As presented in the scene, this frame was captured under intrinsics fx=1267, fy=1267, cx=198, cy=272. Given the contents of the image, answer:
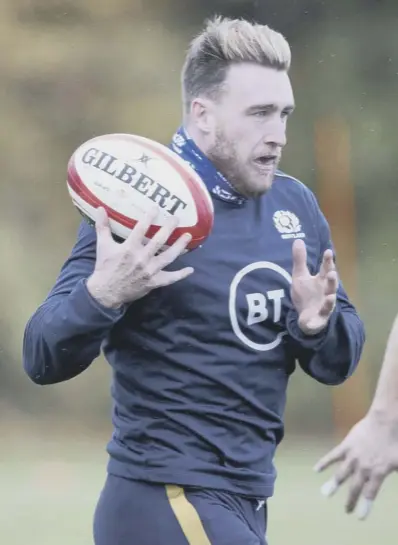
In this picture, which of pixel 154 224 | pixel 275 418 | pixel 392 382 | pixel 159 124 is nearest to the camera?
pixel 392 382

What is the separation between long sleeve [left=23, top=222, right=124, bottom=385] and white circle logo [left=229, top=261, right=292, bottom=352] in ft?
1.06

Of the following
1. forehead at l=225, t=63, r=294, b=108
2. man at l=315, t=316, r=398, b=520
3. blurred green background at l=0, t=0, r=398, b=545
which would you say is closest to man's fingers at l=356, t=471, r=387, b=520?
man at l=315, t=316, r=398, b=520

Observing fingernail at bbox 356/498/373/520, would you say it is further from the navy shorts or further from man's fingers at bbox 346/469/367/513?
the navy shorts

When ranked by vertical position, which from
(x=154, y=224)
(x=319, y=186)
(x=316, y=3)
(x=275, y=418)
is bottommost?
(x=275, y=418)

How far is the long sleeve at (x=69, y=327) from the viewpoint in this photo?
10.3 ft

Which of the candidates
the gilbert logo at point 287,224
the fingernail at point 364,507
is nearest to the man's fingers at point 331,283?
the gilbert logo at point 287,224

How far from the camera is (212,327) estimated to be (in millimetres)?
3328

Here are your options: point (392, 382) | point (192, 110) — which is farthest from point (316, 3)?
point (392, 382)

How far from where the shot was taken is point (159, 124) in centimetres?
1109

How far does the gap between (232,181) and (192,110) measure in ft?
0.83

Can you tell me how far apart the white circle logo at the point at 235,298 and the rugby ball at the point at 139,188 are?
0.17 meters

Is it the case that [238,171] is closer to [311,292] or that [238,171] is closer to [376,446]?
[311,292]

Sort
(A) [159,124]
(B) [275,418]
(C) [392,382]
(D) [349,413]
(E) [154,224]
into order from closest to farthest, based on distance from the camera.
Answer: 1. (C) [392,382]
2. (E) [154,224]
3. (B) [275,418]
4. (D) [349,413]
5. (A) [159,124]

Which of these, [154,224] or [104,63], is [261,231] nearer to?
[154,224]
